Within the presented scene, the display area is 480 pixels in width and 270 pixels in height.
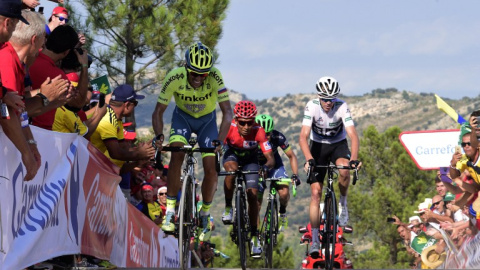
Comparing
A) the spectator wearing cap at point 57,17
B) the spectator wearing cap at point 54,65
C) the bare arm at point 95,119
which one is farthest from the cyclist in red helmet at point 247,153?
the spectator wearing cap at point 54,65

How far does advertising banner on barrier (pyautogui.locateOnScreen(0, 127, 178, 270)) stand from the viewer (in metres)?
7.12

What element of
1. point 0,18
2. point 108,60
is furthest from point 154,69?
point 0,18

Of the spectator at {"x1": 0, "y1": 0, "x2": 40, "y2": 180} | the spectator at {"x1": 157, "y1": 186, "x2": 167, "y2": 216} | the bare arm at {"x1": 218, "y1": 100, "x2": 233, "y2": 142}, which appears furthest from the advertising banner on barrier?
the spectator at {"x1": 157, "y1": 186, "x2": 167, "y2": 216}

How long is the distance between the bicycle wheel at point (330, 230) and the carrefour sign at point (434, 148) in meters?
6.89

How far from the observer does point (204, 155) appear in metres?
11.5

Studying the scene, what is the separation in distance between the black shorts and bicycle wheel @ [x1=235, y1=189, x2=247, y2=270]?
52.9 inches

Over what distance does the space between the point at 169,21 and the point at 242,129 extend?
15835 mm

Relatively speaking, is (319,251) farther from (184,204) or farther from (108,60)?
(108,60)

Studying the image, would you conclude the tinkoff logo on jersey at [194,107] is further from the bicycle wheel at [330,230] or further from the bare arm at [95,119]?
the bicycle wheel at [330,230]

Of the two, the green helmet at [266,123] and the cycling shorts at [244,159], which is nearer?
the cycling shorts at [244,159]

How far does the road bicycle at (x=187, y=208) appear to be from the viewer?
1027cm

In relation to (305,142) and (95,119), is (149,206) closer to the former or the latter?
(305,142)

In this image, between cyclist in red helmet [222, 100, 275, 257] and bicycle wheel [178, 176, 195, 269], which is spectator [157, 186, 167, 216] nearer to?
cyclist in red helmet [222, 100, 275, 257]

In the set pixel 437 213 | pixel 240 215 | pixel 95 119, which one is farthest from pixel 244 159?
pixel 437 213
